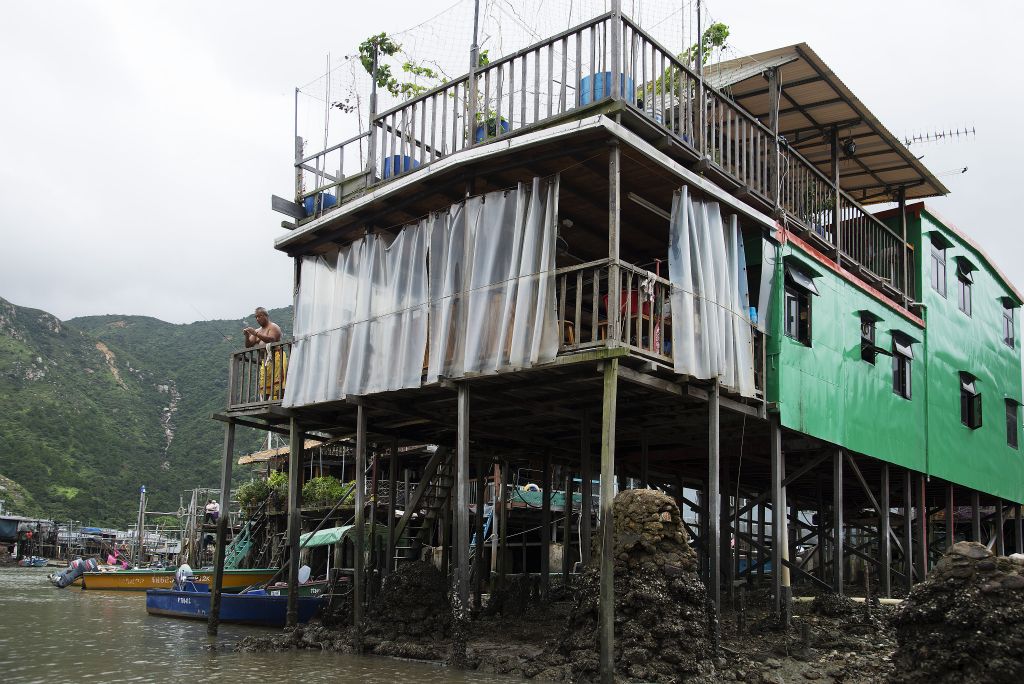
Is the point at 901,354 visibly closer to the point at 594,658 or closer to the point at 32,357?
the point at 594,658

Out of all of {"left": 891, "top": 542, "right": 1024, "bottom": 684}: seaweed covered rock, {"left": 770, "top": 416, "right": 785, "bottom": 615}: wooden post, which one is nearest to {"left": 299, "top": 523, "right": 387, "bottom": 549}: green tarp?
{"left": 770, "top": 416, "right": 785, "bottom": 615}: wooden post

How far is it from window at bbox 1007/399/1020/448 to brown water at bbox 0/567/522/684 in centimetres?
1699

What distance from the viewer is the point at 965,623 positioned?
9.69 metres

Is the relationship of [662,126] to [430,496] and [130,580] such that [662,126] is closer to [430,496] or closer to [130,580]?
[430,496]

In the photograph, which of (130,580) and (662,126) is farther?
(130,580)

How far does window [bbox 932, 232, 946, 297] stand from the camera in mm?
20656

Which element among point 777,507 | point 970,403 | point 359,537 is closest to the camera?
point 777,507

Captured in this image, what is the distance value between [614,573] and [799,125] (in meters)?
9.59

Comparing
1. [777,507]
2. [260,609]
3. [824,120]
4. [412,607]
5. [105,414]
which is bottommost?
[260,609]

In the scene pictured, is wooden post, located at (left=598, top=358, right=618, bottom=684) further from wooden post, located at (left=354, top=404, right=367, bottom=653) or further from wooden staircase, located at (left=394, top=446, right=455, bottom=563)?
wooden staircase, located at (left=394, top=446, right=455, bottom=563)

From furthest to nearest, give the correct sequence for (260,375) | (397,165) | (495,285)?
(260,375), (397,165), (495,285)

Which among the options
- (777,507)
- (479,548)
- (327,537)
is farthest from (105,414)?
(777,507)

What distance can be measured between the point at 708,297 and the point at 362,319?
17.5ft

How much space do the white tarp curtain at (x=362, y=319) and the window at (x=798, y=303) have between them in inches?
221
